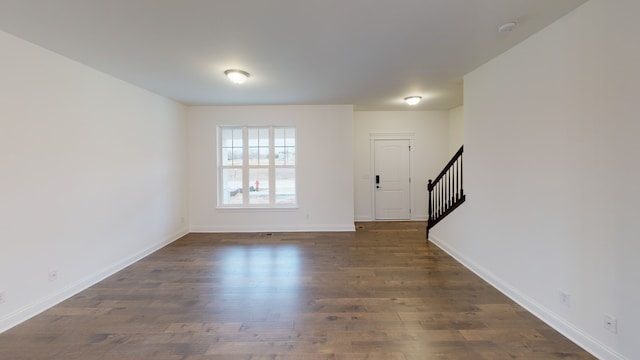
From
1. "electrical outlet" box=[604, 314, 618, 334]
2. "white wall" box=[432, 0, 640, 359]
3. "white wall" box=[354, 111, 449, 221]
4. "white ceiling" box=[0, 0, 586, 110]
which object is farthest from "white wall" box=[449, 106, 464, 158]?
"electrical outlet" box=[604, 314, 618, 334]

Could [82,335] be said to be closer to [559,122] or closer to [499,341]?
[499,341]

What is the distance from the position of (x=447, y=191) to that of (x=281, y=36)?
12.6 ft

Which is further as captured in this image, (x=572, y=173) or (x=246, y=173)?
(x=246, y=173)

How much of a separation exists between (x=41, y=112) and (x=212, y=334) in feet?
9.12

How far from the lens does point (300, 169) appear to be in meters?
5.83

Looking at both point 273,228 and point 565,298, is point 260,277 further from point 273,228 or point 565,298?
point 565,298

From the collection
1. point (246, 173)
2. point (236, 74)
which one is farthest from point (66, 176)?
point (246, 173)

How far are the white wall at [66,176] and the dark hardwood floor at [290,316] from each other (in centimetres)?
30

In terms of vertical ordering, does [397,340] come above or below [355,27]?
below

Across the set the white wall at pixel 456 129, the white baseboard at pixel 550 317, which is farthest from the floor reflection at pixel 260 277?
the white wall at pixel 456 129

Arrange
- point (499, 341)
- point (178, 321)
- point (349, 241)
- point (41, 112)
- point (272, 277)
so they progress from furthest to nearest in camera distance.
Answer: point (349, 241) < point (272, 277) < point (41, 112) < point (178, 321) < point (499, 341)

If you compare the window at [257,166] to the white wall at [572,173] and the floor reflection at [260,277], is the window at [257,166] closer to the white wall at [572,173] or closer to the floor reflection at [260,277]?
the floor reflection at [260,277]

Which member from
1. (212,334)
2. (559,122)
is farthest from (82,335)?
(559,122)

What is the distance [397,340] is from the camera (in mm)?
2217
